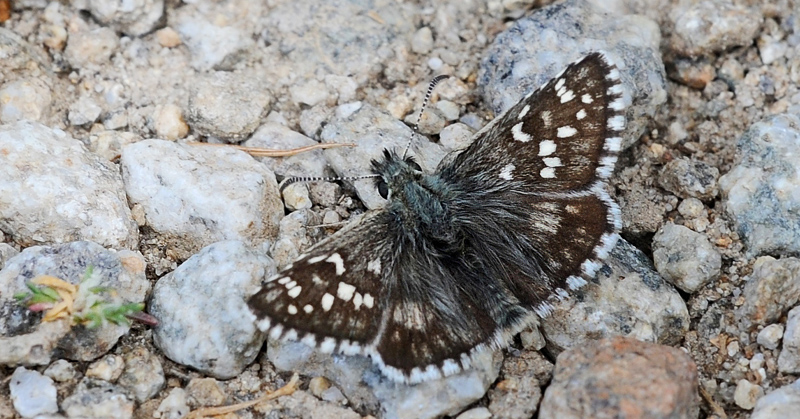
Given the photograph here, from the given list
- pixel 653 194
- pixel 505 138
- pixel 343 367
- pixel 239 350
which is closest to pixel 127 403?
pixel 239 350

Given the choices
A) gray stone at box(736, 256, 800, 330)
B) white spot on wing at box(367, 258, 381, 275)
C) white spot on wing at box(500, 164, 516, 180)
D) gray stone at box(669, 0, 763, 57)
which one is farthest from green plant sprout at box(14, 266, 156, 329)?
gray stone at box(669, 0, 763, 57)

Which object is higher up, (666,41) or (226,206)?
(666,41)

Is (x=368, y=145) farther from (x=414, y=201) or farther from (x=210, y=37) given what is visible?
(x=210, y=37)

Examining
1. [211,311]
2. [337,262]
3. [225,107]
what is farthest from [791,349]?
[225,107]

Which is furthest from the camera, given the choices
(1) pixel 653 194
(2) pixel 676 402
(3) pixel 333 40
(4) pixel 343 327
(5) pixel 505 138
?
(3) pixel 333 40

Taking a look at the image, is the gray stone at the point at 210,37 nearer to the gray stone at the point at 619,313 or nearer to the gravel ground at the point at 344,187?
the gravel ground at the point at 344,187

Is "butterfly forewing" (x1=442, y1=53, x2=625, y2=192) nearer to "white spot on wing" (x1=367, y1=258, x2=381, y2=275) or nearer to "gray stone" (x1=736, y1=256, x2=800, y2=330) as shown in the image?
"white spot on wing" (x1=367, y1=258, x2=381, y2=275)

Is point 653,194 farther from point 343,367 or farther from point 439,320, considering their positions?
point 343,367
